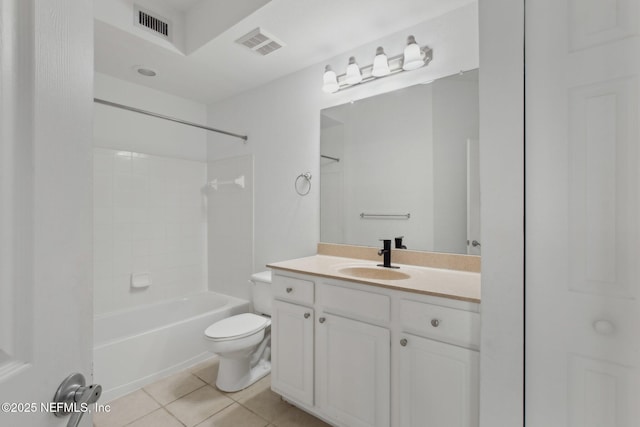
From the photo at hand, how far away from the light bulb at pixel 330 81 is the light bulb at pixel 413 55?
1.68 ft

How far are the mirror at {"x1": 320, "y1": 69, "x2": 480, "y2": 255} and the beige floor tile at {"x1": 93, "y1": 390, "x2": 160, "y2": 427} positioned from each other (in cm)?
158

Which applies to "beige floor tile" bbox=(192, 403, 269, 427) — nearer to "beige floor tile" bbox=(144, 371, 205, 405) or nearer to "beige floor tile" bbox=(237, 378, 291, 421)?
"beige floor tile" bbox=(237, 378, 291, 421)

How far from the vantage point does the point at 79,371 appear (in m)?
0.53

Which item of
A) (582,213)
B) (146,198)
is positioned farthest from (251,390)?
(582,213)

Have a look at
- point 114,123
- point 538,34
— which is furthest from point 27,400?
point 114,123

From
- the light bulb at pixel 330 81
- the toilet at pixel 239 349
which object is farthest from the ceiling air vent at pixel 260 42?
the toilet at pixel 239 349

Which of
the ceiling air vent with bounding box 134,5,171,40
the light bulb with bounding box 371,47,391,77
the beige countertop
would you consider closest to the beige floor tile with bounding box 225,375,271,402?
the beige countertop

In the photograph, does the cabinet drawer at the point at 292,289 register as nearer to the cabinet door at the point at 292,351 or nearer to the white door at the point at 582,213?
the cabinet door at the point at 292,351

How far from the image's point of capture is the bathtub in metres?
1.91

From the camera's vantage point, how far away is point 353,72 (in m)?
1.95

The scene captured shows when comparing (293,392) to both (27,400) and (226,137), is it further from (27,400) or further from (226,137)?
(226,137)

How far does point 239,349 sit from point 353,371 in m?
0.85

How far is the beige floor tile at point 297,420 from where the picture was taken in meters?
1.65

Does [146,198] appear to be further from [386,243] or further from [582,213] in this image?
[582,213]
